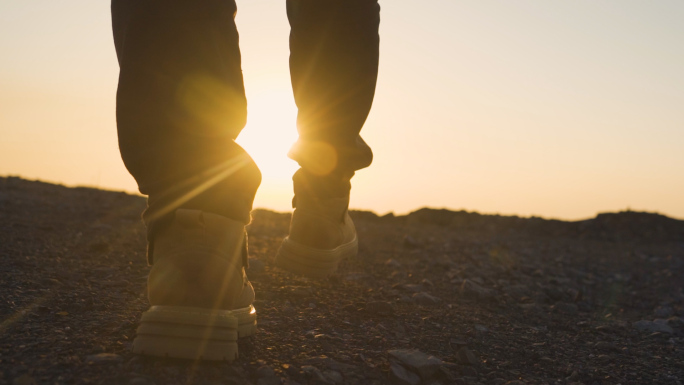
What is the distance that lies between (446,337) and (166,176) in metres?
1.25

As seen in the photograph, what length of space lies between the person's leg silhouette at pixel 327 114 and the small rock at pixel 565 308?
4.70ft

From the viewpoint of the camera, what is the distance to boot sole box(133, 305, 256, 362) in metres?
1.44

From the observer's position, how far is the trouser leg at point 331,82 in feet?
6.94

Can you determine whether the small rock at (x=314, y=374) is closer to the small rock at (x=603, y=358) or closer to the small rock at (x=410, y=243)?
the small rock at (x=603, y=358)

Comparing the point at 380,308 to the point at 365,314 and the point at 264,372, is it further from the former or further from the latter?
the point at 264,372

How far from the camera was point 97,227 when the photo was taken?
13.0ft

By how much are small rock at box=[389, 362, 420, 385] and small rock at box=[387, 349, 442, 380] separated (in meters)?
0.02

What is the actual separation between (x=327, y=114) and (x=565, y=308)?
197 centimetres

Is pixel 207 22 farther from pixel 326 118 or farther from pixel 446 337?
pixel 446 337

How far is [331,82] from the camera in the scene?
221cm

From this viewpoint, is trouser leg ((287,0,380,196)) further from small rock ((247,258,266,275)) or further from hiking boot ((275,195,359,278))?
small rock ((247,258,266,275))

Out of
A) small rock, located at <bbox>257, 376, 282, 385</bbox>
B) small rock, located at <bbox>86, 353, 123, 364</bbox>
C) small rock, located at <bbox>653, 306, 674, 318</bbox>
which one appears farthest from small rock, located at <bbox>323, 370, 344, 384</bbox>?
small rock, located at <bbox>653, 306, 674, 318</bbox>

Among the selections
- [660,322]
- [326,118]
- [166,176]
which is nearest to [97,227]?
[326,118]

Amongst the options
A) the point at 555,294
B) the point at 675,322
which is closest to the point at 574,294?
the point at 555,294
